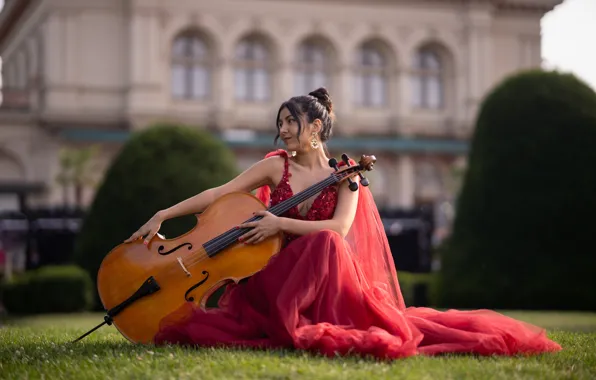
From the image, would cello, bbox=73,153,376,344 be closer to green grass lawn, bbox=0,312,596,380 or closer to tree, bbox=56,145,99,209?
green grass lawn, bbox=0,312,596,380

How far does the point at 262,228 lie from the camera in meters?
4.98

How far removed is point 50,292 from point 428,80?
35.4 m

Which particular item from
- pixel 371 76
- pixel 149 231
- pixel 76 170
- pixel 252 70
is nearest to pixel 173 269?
pixel 149 231

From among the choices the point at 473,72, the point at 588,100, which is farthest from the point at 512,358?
the point at 473,72

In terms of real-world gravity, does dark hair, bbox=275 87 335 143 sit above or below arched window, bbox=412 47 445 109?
below

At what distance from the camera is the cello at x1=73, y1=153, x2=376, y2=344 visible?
4.90m

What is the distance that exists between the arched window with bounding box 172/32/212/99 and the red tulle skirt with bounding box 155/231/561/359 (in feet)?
122

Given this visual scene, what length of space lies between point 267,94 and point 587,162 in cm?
A: 3193

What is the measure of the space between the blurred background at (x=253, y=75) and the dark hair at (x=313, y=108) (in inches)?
1204

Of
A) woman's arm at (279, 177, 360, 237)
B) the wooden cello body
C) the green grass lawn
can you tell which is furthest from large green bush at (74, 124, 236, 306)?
the green grass lawn

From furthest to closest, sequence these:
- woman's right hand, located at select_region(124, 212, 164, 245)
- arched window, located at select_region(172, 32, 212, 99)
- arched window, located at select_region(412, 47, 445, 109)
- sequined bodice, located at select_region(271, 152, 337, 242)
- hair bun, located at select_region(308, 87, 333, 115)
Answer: arched window, located at select_region(412, 47, 445, 109) → arched window, located at select_region(172, 32, 212, 99) → hair bun, located at select_region(308, 87, 333, 115) → sequined bodice, located at select_region(271, 152, 337, 242) → woman's right hand, located at select_region(124, 212, 164, 245)

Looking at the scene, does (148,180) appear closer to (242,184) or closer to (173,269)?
(242,184)

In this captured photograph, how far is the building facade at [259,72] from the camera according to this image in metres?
39.3

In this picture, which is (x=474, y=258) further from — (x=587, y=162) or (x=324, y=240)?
(x=324, y=240)
